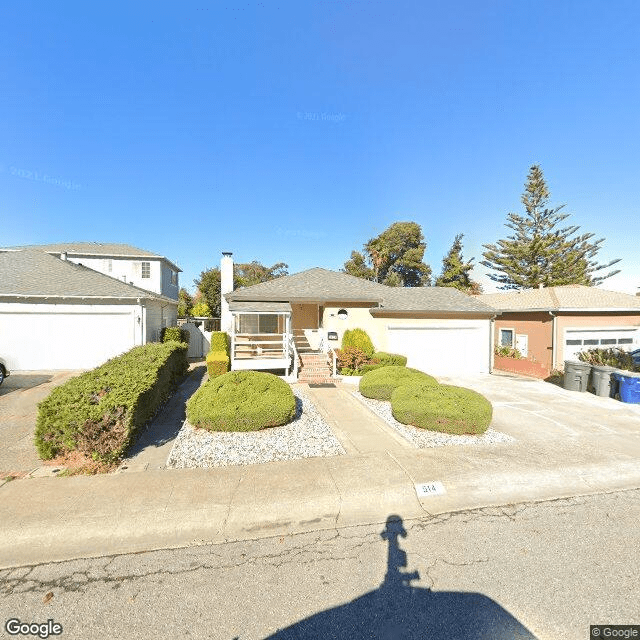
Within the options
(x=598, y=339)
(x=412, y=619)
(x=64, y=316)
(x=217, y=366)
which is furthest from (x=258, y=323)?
(x=598, y=339)

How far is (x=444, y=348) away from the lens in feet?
49.8

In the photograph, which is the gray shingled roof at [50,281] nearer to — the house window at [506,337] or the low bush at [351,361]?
the low bush at [351,361]

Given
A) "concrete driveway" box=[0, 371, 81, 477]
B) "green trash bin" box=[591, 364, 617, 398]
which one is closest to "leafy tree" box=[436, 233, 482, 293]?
"green trash bin" box=[591, 364, 617, 398]

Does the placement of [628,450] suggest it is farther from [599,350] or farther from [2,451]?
[2,451]

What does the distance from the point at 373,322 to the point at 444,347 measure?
387 centimetres

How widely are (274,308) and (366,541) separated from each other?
32.0ft

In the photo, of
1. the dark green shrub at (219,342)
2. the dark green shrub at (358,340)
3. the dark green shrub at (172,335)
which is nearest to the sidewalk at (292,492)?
the dark green shrub at (358,340)

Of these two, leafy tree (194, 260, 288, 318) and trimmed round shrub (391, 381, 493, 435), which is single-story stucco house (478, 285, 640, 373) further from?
leafy tree (194, 260, 288, 318)

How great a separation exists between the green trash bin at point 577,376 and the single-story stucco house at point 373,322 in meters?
3.68

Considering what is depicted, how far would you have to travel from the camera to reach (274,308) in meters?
12.6

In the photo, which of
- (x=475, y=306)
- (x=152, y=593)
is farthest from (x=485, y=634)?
(x=475, y=306)

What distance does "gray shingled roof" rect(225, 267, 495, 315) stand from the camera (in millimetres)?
14055

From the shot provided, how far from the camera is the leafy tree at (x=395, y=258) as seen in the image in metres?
35.0

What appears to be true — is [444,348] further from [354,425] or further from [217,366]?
[217,366]
